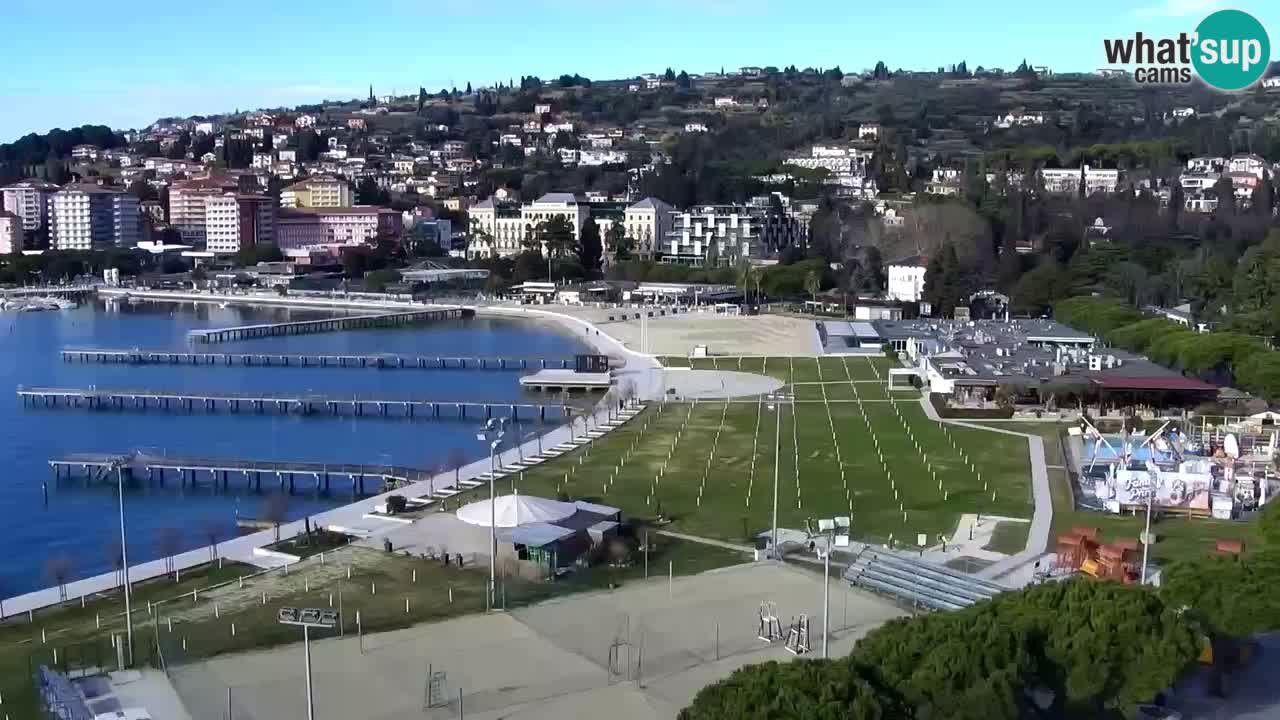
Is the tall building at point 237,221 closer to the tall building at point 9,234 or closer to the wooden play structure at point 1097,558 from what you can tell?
the tall building at point 9,234

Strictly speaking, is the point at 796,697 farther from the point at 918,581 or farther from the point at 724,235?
the point at 724,235

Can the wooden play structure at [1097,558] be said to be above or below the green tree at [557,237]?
below

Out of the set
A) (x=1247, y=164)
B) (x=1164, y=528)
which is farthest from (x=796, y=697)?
(x=1247, y=164)

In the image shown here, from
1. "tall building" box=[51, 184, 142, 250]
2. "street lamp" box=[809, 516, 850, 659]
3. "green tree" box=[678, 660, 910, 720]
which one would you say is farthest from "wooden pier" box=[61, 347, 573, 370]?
"tall building" box=[51, 184, 142, 250]

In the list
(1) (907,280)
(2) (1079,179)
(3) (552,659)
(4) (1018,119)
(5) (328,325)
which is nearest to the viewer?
(3) (552,659)

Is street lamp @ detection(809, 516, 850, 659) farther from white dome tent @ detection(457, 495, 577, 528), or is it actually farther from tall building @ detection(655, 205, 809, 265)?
tall building @ detection(655, 205, 809, 265)

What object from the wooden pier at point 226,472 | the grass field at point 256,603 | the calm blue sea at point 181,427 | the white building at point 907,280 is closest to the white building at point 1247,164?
the white building at point 907,280
